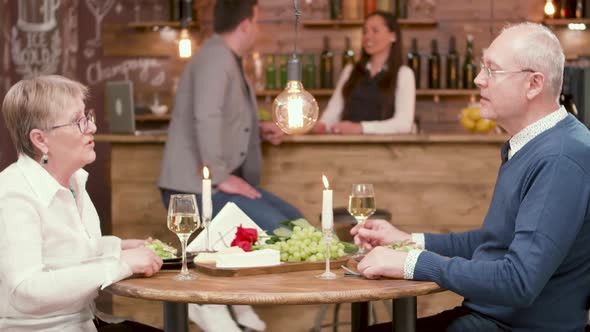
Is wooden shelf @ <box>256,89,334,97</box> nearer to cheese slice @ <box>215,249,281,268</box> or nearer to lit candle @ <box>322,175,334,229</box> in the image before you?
A: cheese slice @ <box>215,249,281,268</box>

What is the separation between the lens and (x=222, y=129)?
15.3ft

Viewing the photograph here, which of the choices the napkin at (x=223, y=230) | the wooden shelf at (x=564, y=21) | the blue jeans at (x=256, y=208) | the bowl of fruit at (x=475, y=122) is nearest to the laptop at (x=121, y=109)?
the blue jeans at (x=256, y=208)

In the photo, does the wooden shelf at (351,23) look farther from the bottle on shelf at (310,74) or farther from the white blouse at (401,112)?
the white blouse at (401,112)

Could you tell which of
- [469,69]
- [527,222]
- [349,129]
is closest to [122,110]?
[349,129]

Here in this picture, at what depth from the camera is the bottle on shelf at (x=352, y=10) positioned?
784 centimetres

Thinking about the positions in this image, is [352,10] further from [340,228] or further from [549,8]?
[340,228]

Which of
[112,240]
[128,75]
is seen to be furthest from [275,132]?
[128,75]

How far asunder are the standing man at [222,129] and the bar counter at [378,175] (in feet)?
1.21

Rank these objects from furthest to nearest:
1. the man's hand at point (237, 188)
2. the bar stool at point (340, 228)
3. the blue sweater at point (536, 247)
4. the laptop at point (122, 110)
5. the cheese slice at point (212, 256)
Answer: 1. the laptop at point (122, 110)
2. the man's hand at point (237, 188)
3. the bar stool at point (340, 228)
4. the cheese slice at point (212, 256)
5. the blue sweater at point (536, 247)

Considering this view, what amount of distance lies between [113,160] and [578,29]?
454cm

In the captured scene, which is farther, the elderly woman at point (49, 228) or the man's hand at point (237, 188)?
the man's hand at point (237, 188)

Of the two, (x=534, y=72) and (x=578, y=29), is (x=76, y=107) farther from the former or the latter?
(x=578, y=29)

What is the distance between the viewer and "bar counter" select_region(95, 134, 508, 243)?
5094mm

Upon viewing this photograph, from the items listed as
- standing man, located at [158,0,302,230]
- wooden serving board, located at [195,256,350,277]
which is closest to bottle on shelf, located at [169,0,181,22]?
standing man, located at [158,0,302,230]
